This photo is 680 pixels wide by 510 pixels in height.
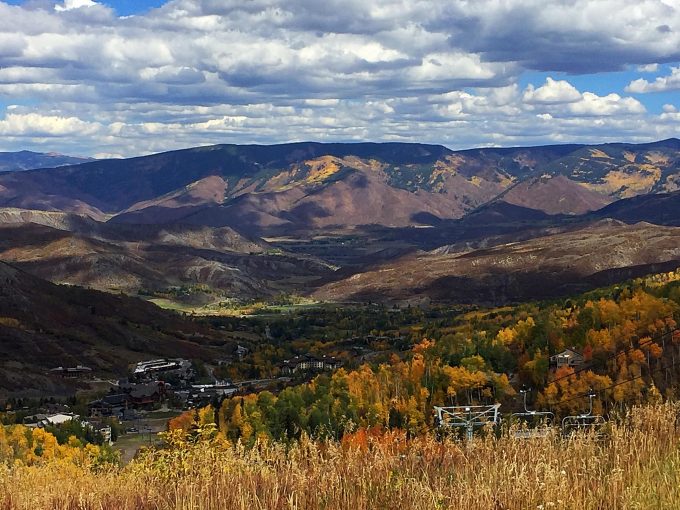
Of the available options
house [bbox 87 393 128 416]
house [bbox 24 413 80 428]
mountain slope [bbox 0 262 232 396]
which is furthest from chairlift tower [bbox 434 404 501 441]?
mountain slope [bbox 0 262 232 396]

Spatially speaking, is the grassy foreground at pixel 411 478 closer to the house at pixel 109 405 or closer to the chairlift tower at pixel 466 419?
the chairlift tower at pixel 466 419

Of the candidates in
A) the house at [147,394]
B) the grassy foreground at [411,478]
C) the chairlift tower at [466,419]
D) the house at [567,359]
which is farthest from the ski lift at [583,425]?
the house at [147,394]

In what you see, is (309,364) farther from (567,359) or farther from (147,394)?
(567,359)

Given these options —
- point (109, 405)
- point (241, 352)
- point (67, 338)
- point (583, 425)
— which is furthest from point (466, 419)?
point (241, 352)

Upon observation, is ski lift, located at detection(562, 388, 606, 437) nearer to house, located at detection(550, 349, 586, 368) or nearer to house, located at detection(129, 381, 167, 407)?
house, located at detection(550, 349, 586, 368)

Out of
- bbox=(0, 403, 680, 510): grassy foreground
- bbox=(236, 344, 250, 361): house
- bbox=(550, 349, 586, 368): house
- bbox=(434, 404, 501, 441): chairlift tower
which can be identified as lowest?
bbox=(236, 344, 250, 361): house

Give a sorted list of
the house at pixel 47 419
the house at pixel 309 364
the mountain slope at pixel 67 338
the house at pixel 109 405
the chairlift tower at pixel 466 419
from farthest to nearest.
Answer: the house at pixel 309 364 → the mountain slope at pixel 67 338 → the house at pixel 109 405 → the house at pixel 47 419 → the chairlift tower at pixel 466 419

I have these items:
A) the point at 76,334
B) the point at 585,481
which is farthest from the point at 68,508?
the point at 76,334
